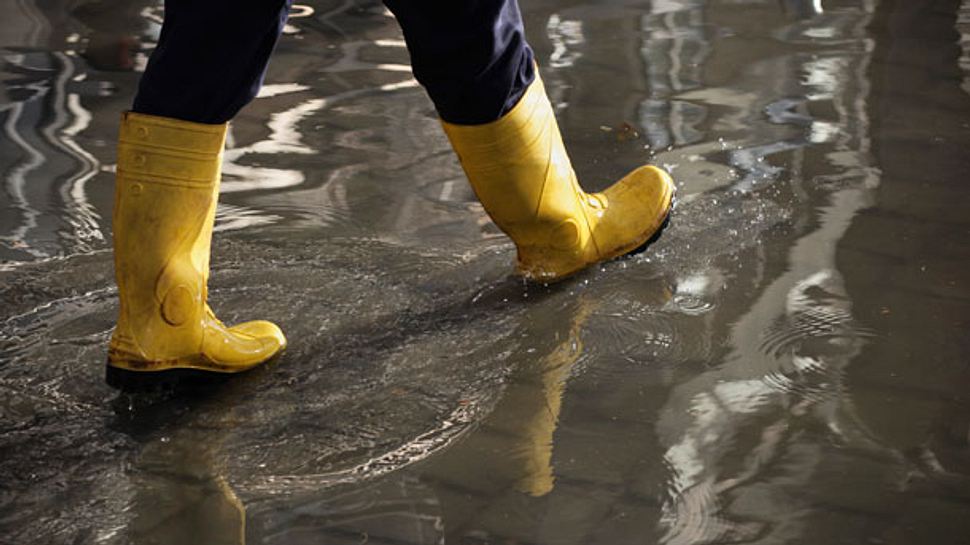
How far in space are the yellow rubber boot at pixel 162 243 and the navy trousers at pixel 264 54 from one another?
1.6 inches

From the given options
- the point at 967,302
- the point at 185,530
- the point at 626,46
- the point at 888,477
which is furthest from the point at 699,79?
the point at 185,530

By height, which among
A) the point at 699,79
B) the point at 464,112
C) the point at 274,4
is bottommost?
the point at 699,79

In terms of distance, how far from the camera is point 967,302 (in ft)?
7.68

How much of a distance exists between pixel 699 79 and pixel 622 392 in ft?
5.85

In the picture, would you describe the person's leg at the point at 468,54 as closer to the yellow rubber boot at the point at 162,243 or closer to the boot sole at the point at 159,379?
the yellow rubber boot at the point at 162,243

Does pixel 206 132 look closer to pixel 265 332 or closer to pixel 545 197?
pixel 265 332

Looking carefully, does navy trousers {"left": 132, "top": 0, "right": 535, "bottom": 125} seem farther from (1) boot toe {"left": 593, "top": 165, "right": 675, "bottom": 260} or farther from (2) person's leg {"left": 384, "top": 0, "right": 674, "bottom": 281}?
(1) boot toe {"left": 593, "top": 165, "right": 675, "bottom": 260}

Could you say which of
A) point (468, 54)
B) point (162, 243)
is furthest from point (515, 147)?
point (162, 243)

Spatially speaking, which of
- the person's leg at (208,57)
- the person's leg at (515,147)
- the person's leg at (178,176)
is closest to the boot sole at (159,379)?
the person's leg at (178,176)

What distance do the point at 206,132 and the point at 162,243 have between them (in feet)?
0.56

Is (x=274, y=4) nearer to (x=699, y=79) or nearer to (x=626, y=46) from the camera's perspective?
(x=699, y=79)

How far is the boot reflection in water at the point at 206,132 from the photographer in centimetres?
199

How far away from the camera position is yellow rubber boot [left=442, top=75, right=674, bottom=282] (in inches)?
91.4

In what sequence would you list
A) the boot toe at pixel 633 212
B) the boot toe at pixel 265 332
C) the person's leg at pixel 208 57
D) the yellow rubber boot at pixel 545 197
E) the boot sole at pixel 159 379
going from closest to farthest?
1. the person's leg at pixel 208 57
2. the boot sole at pixel 159 379
3. the boot toe at pixel 265 332
4. the yellow rubber boot at pixel 545 197
5. the boot toe at pixel 633 212
